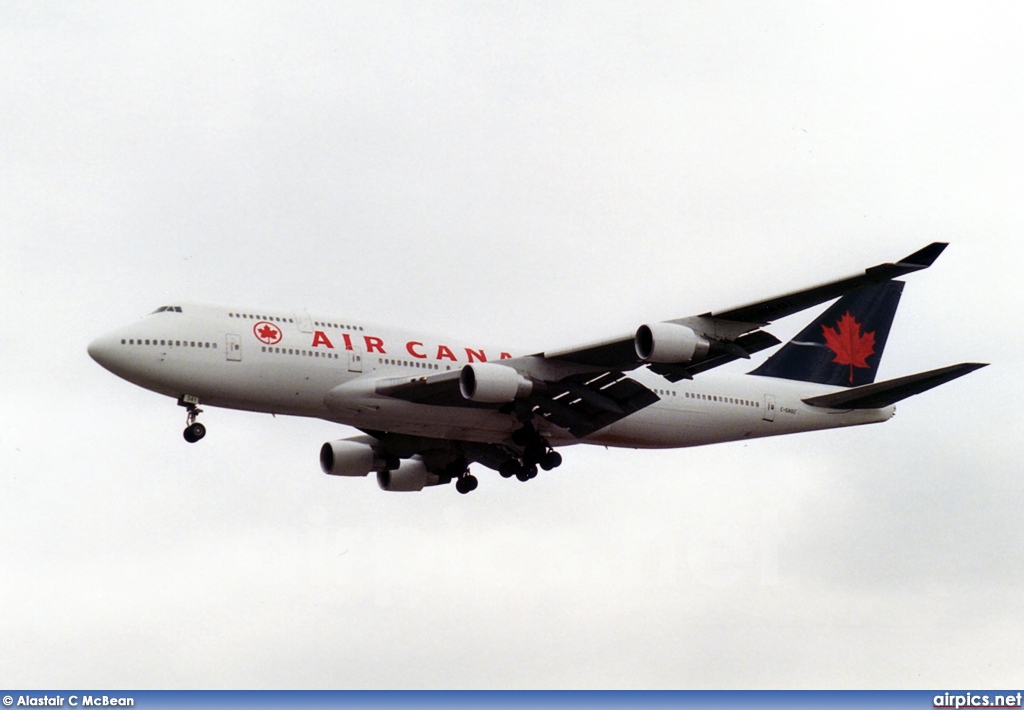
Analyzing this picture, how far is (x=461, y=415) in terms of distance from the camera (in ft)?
113

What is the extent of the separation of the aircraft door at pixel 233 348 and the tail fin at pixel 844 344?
1663cm

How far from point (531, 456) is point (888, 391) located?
10363 millimetres

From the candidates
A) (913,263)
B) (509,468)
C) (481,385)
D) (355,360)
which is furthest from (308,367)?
(913,263)

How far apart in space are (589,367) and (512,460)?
14.9ft

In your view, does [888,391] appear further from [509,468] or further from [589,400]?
[509,468]

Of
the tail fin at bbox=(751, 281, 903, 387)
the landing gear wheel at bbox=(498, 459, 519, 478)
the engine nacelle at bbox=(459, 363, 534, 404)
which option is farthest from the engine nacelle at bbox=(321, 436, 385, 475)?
the tail fin at bbox=(751, 281, 903, 387)

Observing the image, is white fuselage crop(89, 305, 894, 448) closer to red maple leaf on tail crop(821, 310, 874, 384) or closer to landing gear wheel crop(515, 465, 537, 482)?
landing gear wheel crop(515, 465, 537, 482)

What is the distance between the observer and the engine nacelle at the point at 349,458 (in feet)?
128

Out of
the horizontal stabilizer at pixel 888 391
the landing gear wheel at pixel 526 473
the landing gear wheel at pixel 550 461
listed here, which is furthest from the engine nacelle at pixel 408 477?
the horizontal stabilizer at pixel 888 391

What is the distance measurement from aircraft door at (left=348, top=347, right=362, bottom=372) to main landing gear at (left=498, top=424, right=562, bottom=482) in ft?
16.3

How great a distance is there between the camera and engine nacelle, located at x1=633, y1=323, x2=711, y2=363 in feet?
102

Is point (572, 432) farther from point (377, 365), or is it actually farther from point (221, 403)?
point (221, 403)

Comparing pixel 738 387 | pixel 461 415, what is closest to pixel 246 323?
pixel 461 415

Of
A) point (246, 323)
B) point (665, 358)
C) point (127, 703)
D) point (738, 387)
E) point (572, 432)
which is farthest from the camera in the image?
point (738, 387)
